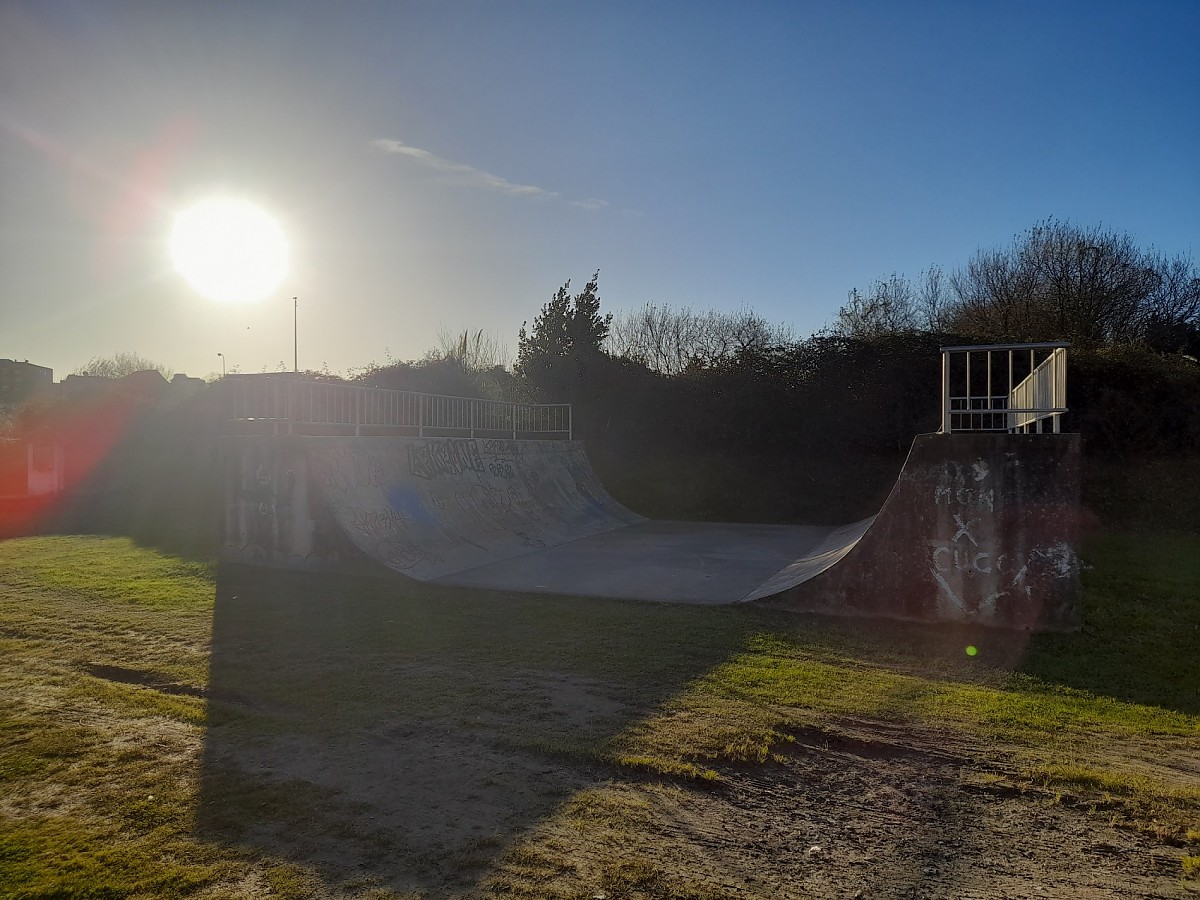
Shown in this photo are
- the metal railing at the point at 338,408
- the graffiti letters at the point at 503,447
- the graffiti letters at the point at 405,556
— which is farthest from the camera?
the graffiti letters at the point at 503,447

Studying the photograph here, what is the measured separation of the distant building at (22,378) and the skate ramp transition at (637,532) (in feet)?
132

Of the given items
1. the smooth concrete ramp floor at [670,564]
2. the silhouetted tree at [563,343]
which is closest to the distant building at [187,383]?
the silhouetted tree at [563,343]

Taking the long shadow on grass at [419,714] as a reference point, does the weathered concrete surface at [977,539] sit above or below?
above

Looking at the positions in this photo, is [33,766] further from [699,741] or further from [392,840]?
[699,741]

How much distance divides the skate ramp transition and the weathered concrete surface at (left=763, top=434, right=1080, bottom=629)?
0.01 metres

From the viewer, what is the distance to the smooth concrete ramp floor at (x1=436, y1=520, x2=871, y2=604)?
9.05 metres

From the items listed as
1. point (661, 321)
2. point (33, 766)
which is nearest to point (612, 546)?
point (33, 766)

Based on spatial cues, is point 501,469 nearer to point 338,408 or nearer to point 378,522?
point 338,408

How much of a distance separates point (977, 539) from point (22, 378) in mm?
62733

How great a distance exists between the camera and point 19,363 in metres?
54.1

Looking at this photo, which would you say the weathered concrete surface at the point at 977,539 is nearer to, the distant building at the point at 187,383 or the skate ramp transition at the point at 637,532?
the skate ramp transition at the point at 637,532

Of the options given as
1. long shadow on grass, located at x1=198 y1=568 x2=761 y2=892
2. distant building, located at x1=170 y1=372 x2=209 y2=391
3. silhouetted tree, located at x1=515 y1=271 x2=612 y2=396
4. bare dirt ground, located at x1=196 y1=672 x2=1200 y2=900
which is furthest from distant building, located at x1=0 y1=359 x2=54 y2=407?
bare dirt ground, located at x1=196 y1=672 x2=1200 y2=900

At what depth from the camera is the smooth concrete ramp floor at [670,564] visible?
905 centimetres

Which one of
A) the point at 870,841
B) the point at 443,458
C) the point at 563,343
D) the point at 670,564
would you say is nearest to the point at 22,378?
the point at 563,343
